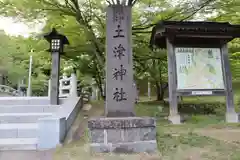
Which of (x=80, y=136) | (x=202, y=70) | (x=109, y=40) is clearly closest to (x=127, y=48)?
(x=109, y=40)

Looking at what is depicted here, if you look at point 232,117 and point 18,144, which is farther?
point 232,117

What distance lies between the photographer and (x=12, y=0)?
722 cm

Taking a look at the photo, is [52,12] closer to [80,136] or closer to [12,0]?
[12,0]

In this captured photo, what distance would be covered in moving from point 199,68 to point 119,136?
417cm

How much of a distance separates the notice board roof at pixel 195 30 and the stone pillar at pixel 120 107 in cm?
214

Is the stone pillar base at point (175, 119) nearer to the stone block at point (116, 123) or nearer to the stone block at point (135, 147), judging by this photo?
the stone block at point (135, 147)

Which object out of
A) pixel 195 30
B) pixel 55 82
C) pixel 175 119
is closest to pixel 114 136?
pixel 175 119

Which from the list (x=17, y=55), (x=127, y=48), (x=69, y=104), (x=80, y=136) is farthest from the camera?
(x=17, y=55)

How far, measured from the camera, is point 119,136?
4.36 m

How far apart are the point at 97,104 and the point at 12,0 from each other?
15.9 feet

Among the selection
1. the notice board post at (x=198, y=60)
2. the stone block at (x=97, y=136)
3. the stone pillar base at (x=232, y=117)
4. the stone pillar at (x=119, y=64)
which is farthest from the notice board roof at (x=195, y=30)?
the stone block at (x=97, y=136)

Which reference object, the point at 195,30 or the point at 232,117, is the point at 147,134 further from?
the point at 195,30

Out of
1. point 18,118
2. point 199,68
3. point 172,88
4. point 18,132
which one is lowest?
point 18,132

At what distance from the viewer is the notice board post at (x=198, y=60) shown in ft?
22.6
